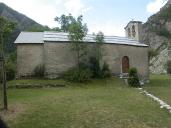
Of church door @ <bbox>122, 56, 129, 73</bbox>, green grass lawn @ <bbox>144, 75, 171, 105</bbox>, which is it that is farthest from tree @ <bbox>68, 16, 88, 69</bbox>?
green grass lawn @ <bbox>144, 75, 171, 105</bbox>

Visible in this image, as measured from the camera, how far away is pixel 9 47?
54000mm

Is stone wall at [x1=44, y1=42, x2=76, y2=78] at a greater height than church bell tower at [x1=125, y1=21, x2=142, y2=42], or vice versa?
church bell tower at [x1=125, y1=21, x2=142, y2=42]

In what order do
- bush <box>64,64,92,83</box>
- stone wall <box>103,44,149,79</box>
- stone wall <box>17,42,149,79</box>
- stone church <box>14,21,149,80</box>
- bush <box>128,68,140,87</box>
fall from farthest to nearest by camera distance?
stone wall <box>103,44,149,79</box> < stone church <box>14,21,149,80</box> < stone wall <box>17,42,149,79</box> < bush <box>64,64,92,83</box> < bush <box>128,68,140,87</box>

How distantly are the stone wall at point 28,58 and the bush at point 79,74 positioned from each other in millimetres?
3364

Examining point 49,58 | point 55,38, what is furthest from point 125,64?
point 49,58

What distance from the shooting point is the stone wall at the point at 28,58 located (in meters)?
31.9

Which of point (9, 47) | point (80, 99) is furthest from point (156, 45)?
point (80, 99)

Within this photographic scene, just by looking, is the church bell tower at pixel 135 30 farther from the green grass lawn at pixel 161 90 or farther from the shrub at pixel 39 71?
the shrub at pixel 39 71

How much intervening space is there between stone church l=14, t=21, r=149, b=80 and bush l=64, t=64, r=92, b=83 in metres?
1.15

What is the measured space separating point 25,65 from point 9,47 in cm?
2319

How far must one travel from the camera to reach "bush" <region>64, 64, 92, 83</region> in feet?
96.9

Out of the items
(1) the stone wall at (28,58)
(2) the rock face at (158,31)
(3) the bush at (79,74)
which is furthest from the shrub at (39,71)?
(2) the rock face at (158,31)

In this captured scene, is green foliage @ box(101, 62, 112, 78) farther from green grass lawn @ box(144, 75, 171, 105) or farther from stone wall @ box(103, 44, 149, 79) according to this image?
green grass lawn @ box(144, 75, 171, 105)

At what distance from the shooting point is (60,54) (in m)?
32.3
